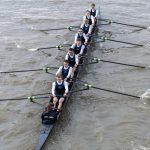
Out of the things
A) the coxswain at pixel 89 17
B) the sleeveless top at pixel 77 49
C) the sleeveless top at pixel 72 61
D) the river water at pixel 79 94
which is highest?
the coxswain at pixel 89 17

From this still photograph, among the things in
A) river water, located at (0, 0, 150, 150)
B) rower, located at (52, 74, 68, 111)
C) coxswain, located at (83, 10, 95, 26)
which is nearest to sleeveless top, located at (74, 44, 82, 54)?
river water, located at (0, 0, 150, 150)

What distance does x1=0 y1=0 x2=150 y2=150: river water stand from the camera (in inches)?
549

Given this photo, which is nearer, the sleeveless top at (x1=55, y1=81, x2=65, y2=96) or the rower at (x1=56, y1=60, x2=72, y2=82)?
the sleeveless top at (x1=55, y1=81, x2=65, y2=96)

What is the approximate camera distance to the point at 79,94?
1680 centimetres

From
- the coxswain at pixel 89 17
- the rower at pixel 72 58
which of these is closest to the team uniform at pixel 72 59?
the rower at pixel 72 58

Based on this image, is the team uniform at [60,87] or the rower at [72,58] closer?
the team uniform at [60,87]

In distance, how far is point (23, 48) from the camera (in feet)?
73.0

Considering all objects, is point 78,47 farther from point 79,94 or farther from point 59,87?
point 59,87

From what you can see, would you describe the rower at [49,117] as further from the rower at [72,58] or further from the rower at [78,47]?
the rower at [78,47]

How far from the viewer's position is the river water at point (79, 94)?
13938 mm

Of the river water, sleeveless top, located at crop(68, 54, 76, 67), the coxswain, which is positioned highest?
the coxswain

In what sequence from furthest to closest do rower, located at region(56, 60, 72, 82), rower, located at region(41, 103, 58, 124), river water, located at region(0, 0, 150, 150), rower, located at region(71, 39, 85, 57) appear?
rower, located at region(71, 39, 85, 57)
rower, located at region(56, 60, 72, 82)
river water, located at region(0, 0, 150, 150)
rower, located at region(41, 103, 58, 124)

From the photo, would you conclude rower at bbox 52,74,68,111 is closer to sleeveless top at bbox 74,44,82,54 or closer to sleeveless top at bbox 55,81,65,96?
sleeveless top at bbox 55,81,65,96

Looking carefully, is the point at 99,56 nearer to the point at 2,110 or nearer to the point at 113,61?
the point at 113,61
